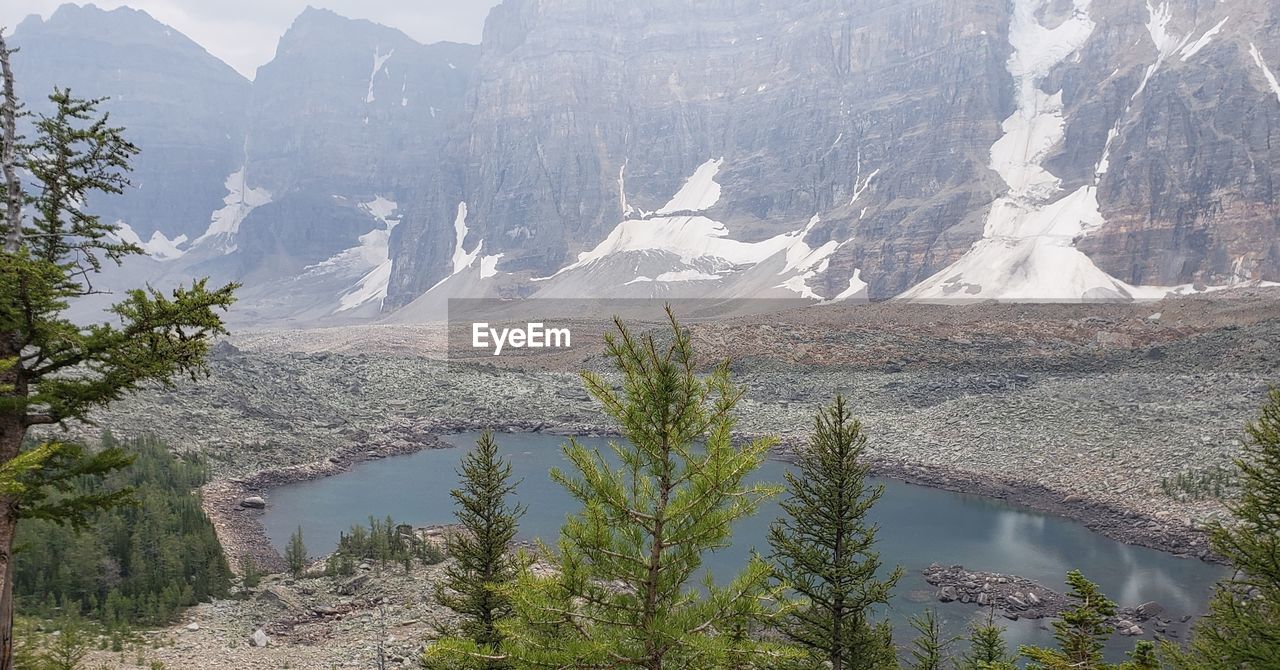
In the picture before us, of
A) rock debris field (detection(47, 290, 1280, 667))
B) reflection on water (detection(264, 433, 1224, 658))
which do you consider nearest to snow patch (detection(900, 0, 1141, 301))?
rock debris field (detection(47, 290, 1280, 667))

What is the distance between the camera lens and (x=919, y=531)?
34.9m

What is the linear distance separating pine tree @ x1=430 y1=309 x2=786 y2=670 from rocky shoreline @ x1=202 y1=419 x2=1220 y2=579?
16788mm

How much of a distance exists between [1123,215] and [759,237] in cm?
7167

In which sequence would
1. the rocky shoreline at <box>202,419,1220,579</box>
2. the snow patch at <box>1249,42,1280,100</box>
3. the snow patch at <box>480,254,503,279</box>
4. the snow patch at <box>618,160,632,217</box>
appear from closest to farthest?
1. the rocky shoreline at <box>202,419,1220,579</box>
2. the snow patch at <box>1249,42,1280,100</box>
3. the snow patch at <box>480,254,503,279</box>
4. the snow patch at <box>618,160,632,217</box>

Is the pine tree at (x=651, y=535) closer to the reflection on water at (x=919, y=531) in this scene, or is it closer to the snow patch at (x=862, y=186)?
the reflection on water at (x=919, y=531)

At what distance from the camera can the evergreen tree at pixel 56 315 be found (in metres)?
5.95

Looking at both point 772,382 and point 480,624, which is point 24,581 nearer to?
point 480,624

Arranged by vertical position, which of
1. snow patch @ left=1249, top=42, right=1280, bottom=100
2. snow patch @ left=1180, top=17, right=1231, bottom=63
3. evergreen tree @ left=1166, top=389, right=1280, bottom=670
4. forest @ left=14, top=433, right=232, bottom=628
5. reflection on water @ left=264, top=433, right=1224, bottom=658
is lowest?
reflection on water @ left=264, top=433, right=1224, bottom=658

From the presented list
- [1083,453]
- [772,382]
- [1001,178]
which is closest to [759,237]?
[1001,178]

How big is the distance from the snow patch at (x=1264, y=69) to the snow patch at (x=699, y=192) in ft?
344

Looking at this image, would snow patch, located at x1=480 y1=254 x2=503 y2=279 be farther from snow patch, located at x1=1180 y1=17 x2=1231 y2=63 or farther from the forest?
the forest

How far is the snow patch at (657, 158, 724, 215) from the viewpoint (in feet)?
598

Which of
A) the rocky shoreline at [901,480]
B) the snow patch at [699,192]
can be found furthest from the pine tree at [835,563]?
the snow patch at [699,192]

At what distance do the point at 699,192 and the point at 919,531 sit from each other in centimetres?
15955
